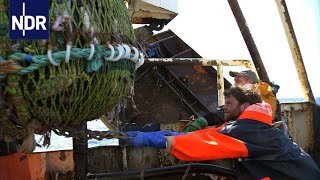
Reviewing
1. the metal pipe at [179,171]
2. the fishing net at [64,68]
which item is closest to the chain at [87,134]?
the fishing net at [64,68]

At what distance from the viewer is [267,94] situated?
3.99 m

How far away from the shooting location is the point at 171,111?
591cm

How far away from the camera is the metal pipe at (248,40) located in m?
4.59

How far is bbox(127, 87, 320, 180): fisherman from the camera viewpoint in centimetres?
240

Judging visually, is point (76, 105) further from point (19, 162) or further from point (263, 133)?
point (263, 133)

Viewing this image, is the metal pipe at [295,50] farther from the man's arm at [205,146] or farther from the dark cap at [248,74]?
the man's arm at [205,146]

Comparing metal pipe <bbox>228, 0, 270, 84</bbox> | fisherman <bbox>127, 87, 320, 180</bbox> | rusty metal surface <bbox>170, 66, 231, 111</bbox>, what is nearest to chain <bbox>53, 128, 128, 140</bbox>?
fisherman <bbox>127, 87, 320, 180</bbox>

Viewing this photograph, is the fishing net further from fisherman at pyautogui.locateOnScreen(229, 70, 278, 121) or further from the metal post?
fisherman at pyautogui.locateOnScreen(229, 70, 278, 121)

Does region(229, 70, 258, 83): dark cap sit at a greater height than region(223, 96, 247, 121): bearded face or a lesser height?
greater

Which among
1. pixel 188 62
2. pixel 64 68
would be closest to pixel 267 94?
pixel 188 62

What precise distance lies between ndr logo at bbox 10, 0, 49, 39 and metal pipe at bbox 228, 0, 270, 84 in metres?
3.64

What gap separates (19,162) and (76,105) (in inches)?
42.8

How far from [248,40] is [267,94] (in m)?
0.97

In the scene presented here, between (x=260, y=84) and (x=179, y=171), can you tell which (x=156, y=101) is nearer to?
(x=260, y=84)
